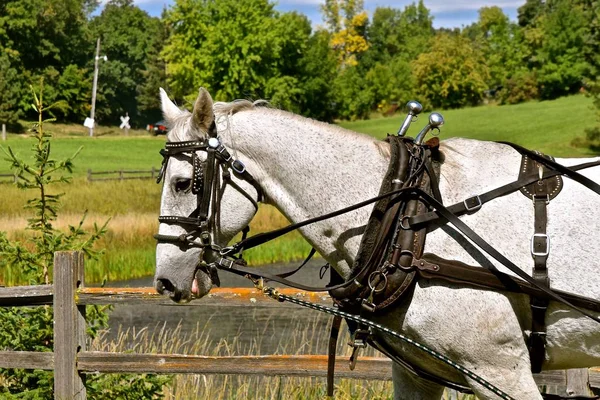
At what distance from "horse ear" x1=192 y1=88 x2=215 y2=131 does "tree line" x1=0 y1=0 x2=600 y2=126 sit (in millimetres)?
49394

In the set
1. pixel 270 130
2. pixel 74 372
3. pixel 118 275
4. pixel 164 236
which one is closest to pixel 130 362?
pixel 74 372

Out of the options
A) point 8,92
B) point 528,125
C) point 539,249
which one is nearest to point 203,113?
point 539,249

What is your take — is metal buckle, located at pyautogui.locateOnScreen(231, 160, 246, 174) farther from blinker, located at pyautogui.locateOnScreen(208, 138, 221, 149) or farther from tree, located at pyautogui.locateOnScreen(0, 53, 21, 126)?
tree, located at pyautogui.locateOnScreen(0, 53, 21, 126)

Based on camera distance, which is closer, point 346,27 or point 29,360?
point 29,360

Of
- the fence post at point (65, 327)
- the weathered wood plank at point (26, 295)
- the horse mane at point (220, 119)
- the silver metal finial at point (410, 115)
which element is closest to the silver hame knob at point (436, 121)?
the silver metal finial at point (410, 115)

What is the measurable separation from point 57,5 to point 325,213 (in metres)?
73.1

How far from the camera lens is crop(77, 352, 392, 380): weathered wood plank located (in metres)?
5.83

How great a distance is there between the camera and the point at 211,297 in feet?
19.5

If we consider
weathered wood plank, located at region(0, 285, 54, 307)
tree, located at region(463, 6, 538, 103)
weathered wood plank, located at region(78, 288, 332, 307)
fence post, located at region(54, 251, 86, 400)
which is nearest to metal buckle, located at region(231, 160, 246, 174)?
weathered wood plank, located at region(78, 288, 332, 307)

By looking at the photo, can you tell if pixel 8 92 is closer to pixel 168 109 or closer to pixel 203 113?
pixel 168 109

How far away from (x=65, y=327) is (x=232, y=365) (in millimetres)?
1378

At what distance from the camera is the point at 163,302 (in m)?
6.14

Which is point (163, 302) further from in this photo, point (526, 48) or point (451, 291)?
point (526, 48)

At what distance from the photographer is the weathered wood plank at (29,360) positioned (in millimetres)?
6172
